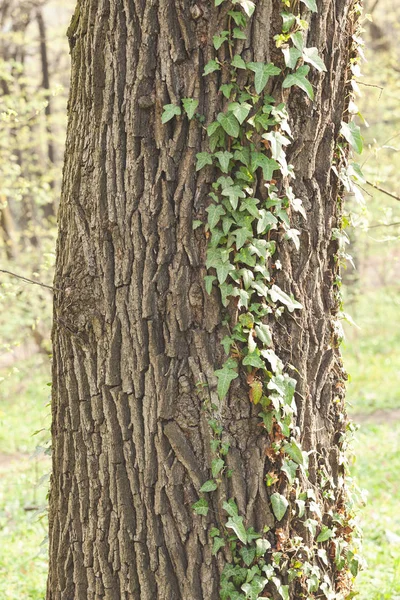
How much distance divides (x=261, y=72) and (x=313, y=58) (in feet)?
0.79

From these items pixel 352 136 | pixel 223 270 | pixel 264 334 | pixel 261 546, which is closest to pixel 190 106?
pixel 223 270

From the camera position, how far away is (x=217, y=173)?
2346 mm

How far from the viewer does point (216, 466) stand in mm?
2367

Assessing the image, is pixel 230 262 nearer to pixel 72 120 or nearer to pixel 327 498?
pixel 72 120

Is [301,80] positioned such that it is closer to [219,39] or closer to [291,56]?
[291,56]

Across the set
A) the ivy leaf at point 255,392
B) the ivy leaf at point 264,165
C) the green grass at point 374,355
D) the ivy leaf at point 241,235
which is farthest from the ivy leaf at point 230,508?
the green grass at point 374,355

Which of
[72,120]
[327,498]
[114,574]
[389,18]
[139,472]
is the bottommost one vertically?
[114,574]

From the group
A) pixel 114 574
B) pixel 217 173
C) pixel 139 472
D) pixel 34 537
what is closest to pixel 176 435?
pixel 139 472

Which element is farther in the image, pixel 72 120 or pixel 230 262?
pixel 72 120

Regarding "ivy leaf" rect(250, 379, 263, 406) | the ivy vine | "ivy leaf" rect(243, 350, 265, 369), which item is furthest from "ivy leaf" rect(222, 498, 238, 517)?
"ivy leaf" rect(243, 350, 265, 369)

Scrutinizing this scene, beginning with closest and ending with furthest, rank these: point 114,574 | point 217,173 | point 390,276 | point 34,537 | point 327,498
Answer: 1. point 217,173
2. point 114,574
3. point 327,498
4. point 34,537
5. point 390,276

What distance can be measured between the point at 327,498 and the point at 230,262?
1.19 m

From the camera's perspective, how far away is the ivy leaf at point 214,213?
91.0 inches

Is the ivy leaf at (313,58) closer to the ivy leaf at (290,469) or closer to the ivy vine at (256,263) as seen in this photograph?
the ivy vine at (256,263)
